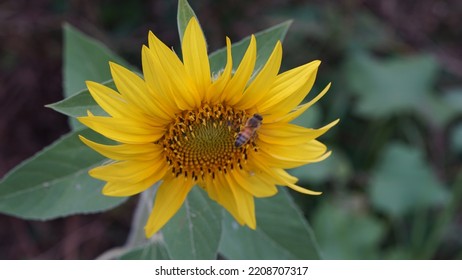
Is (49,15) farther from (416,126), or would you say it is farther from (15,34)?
(416,126)

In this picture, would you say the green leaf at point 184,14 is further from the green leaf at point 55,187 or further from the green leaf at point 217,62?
the green leaf at point 55,187

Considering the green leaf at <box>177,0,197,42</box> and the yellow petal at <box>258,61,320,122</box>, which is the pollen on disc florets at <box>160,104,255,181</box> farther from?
the green leaf at <box>177,0,197,42</box>

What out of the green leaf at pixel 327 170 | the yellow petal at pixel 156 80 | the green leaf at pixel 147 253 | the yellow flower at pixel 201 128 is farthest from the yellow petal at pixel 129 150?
the green leaf at pixel 327 170

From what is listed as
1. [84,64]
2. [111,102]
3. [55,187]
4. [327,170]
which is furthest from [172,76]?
[327,170]

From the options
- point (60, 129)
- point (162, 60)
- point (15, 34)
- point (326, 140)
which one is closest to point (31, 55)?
point (15, 34)

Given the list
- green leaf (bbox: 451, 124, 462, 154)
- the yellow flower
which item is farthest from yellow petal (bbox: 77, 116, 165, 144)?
green leaf (bbox: 451, 124, 462, 154)
